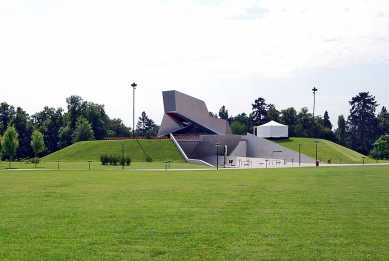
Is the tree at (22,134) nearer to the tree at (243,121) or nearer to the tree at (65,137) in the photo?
the tree at (65,137)

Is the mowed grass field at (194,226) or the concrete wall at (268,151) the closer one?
the mowed grass field at (194,226)

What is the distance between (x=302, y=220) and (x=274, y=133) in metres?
50.3

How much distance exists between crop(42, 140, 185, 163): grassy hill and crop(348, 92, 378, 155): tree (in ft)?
167

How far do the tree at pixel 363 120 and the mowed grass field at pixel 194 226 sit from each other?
75.3 meters

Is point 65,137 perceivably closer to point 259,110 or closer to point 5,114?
point 5,114

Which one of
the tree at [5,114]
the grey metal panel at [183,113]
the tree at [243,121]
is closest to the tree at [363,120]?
the tree at [243,121]

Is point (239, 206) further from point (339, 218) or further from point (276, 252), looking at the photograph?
point (276, 252)

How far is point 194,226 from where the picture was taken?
816 centimetres

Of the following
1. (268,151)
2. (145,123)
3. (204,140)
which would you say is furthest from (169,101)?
(145,123)

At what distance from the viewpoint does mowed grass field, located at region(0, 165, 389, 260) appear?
253 inches

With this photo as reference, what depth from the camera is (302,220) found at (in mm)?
8797

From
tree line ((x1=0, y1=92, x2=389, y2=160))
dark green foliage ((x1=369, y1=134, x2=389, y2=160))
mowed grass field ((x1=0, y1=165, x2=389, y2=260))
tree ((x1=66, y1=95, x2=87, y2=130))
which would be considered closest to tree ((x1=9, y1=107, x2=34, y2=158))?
tree line ((x1=0, y1=92, x2=389, y2=160))

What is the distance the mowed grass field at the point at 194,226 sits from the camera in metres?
6.43

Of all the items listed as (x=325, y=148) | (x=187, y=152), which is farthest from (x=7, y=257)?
(x=325, y=148)
